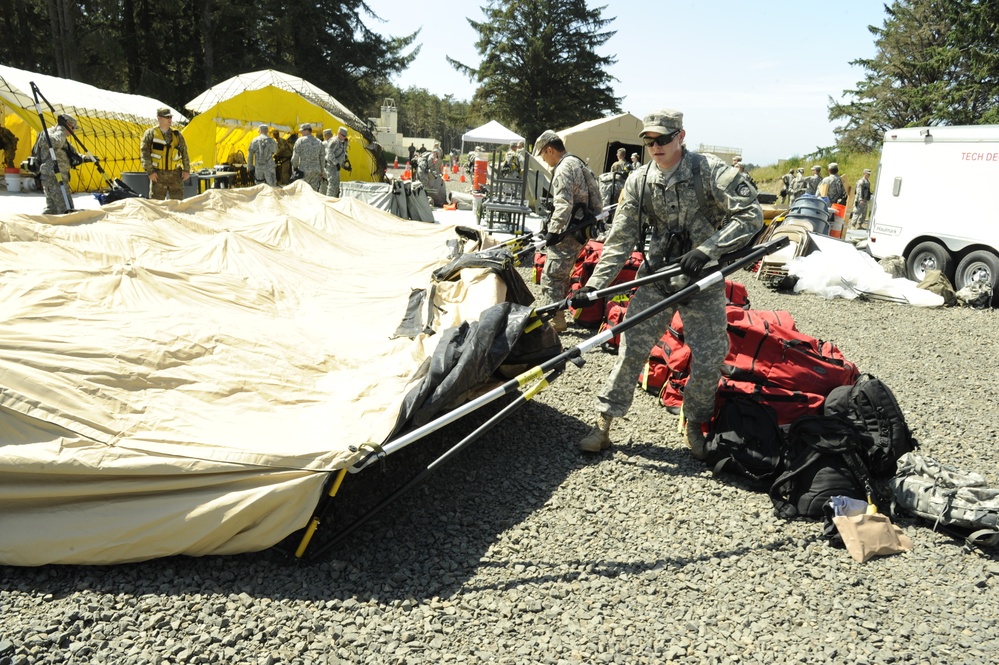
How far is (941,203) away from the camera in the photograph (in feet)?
33.4

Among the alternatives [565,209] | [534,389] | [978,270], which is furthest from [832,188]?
[534,389]

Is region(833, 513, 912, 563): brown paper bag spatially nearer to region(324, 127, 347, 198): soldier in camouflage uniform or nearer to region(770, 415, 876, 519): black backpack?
region(770, 415, 876, 519): black backpack

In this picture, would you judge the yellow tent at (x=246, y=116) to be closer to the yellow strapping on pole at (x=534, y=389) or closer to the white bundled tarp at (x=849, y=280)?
the white bundled tarp at (x=849, y=280)

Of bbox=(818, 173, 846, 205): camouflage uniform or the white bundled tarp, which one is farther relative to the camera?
bbox=(818, 173, 846, 205): camouflage uniform

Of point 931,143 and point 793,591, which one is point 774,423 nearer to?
point 793,591

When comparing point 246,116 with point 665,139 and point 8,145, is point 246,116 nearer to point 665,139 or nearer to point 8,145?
point 8,145

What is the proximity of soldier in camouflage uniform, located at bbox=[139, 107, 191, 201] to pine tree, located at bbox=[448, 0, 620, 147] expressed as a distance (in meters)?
33.8

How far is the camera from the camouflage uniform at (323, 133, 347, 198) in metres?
13.6

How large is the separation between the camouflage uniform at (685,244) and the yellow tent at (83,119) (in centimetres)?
1612

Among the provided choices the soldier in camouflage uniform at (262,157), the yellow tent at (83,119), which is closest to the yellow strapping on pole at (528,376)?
the soldier in camouflage uniform at (262,157)

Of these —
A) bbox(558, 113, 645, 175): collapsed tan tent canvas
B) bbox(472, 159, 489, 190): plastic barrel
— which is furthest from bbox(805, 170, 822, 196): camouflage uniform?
bbox(472, 159, 489, 190): plastic barrel

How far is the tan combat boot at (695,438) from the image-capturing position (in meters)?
4.09

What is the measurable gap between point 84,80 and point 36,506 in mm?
33285

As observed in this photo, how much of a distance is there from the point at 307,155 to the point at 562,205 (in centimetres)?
778
